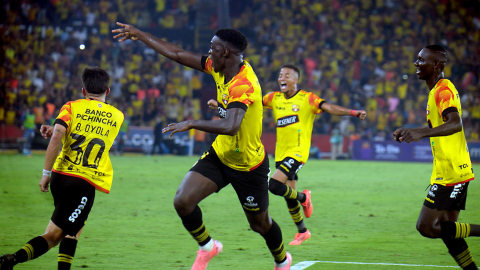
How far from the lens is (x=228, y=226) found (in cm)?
898

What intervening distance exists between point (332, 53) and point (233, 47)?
2738cm

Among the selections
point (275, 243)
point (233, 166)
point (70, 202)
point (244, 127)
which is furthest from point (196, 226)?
point (70, 202)

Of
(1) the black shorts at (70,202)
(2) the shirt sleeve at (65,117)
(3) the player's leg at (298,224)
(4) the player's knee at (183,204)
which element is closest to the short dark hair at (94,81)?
(2) the shirt sleeve at (65,117)

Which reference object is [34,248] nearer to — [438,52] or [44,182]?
[44,182]

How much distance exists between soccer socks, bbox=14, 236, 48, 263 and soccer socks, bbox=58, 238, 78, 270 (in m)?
0.23

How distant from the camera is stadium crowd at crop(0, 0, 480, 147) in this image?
28.7m

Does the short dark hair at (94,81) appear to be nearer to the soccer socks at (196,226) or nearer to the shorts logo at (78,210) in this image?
the shorts logo at (78,210)

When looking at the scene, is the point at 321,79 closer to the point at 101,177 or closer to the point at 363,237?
the point at 363,237

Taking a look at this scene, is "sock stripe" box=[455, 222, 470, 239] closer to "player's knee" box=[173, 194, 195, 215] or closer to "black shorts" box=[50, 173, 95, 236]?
"player's knee" box=[173, 194, 195, 215]

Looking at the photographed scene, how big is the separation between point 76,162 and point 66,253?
0.88m

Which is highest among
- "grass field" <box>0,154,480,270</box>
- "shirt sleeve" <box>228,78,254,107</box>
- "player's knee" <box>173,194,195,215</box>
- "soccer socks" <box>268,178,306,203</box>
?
"shirt sleeve" <box>228,78,254,107</box>

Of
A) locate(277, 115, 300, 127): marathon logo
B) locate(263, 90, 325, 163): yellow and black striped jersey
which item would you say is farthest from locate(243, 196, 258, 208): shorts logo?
locate(277, 115, 300, 127): marathon logo

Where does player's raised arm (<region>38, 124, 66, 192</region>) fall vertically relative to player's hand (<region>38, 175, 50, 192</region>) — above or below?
above

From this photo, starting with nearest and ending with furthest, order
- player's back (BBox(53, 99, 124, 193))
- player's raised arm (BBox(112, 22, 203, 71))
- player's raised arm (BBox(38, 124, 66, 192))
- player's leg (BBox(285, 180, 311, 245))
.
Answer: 1. player's raised arm (BBox(38, 124, 66, 192))
2. player's back (BBox(53, 99, 124, 193))
3. player's raised arm (BBox(112, 22, 203, 71))
4. player's leg (BBox(285, 180, 311, 245))
